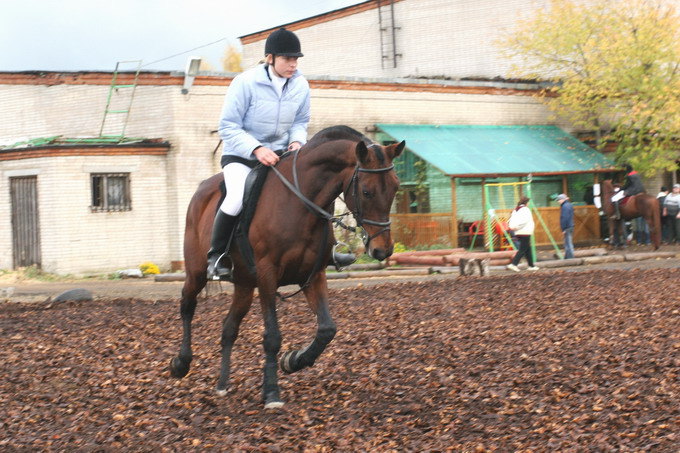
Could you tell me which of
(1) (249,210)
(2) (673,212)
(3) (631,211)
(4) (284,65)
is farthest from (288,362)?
(2) (673,212)

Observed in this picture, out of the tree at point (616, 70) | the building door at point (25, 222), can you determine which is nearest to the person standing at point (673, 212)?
the tree at point (616, 70)

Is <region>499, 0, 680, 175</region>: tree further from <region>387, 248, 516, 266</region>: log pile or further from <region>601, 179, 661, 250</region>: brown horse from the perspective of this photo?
<region>387, 248, 516, 266</region>: log pile

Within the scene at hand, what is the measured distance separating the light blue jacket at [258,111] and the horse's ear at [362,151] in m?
1.11

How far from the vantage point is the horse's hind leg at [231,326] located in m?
8.60

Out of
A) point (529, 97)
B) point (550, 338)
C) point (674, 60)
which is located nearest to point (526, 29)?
point (529, 97)

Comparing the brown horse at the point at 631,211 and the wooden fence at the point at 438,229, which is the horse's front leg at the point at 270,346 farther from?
the brown horse at the point at 631,211

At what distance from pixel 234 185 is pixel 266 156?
40cm

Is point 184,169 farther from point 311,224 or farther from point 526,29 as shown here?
point 311,224

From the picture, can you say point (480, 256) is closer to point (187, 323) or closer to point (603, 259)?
point (603, 259)

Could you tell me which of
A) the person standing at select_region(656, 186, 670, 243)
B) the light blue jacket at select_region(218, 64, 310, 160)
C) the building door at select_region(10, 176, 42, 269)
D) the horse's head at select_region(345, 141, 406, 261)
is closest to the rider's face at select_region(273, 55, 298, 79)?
the light blue jacket at select_region(218, 64, 310, 160)

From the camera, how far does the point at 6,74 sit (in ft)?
91.1

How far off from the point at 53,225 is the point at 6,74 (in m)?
5.30

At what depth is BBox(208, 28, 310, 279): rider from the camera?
26.5 ft

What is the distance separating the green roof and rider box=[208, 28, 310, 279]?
19.3 meters
